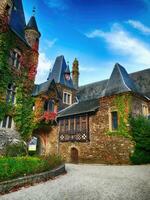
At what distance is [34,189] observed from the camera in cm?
657

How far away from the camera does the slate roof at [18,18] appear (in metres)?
17.2

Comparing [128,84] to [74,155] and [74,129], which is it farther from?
[74,155]

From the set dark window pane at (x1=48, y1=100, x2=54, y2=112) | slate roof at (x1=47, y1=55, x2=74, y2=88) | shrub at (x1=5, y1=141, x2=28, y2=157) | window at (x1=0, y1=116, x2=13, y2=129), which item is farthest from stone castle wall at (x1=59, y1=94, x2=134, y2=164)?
slate roof at (x1=47, y1=55, x2=74, y2=88)

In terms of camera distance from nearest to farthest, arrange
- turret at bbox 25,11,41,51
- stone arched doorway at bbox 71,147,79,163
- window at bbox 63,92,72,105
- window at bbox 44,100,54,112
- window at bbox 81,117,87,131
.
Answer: window at bbox 81,117,87,131
stone arched doorway at bbox 71,147,79,163
turret at bbox 25,11,41,51
window at bbox 44,100,54,112
window at bbox 63,92,72,105

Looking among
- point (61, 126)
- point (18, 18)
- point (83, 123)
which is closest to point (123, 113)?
point (83, 123)

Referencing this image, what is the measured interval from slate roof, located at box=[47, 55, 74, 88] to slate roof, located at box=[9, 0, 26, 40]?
6868 mm

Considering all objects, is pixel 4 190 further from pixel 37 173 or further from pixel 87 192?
pixel 87 192

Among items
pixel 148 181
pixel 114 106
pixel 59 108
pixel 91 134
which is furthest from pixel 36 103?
pixel 148 181

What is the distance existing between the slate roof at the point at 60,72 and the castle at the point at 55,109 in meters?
3.46

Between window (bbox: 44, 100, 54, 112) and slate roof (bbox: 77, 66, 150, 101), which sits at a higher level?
slate roof (bbox: 77, 66, 150, 101)

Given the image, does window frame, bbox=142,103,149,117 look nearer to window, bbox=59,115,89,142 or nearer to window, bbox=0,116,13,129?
window, bbox=59,115,89,142

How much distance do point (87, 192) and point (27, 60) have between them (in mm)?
13847

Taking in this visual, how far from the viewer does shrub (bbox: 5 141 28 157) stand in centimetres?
1244

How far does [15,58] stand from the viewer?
15.7 metres
